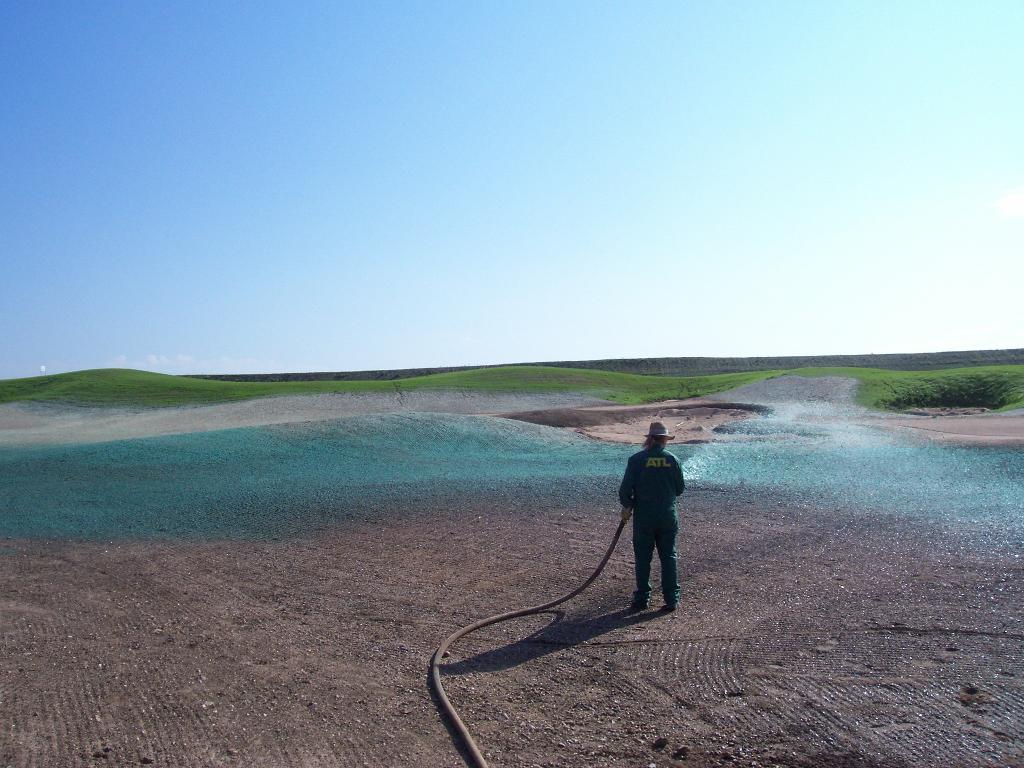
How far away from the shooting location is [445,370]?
6041cm

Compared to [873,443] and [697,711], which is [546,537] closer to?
[697,711]

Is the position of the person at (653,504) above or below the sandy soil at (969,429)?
above

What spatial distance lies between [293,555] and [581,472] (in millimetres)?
6759

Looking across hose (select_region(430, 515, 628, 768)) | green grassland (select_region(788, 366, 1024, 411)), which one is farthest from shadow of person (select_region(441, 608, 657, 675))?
green grassland (select_region(788, 366, 1024, 411))

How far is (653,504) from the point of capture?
7.48 m

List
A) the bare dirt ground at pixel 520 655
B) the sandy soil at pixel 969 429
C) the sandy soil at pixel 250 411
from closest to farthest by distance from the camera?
1. the bare dirt ground at pixel 520 655
2. the sandy soil at pixel 969 429
3. the sandy soil at pixel 250 411

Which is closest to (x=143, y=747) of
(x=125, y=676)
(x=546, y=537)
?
(x=125, y=676)

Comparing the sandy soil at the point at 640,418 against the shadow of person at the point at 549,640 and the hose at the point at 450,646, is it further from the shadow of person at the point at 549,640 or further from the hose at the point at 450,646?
the shadow of person at the point at 549,640

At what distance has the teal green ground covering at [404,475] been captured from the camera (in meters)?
11.7

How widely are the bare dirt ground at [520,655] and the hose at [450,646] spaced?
0.09m

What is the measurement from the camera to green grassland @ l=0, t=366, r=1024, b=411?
98.5 feet

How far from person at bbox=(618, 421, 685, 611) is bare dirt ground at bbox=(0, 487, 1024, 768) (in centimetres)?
44

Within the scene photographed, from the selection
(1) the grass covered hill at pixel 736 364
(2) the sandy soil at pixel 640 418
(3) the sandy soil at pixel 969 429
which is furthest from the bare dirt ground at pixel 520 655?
(1) the grass covered hill at pixel 736 364

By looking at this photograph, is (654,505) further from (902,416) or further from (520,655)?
(902,416)
